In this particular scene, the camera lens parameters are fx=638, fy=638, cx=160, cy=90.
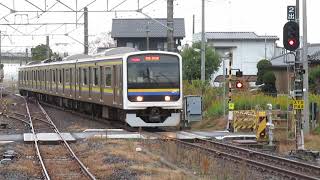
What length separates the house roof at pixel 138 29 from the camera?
7689cm

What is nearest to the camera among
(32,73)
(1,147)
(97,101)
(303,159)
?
(303,159)

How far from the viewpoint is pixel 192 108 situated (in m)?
24.4

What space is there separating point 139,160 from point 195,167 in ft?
5.29

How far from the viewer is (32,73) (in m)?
48.2

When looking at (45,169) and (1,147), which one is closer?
(45,169)

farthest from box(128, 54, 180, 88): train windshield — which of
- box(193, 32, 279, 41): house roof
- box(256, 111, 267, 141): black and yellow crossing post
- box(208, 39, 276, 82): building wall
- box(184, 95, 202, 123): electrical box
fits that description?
box(208, 39, 276, 82): building wall

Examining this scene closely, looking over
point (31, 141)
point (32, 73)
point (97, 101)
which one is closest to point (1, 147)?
point (31, 141)

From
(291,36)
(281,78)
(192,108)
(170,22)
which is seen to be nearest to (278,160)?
(291,36)

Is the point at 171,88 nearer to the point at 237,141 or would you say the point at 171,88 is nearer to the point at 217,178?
the point at 237,141

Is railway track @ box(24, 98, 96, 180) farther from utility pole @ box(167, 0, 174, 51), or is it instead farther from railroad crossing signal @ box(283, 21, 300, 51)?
utility pole @ box(167, 0, 174, 51)

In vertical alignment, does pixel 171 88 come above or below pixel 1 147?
above

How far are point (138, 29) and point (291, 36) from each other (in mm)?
61354

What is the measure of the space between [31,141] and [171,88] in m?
5.92

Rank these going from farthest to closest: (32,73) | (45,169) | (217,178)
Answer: (32,73) < (45,169) < (217,178)
